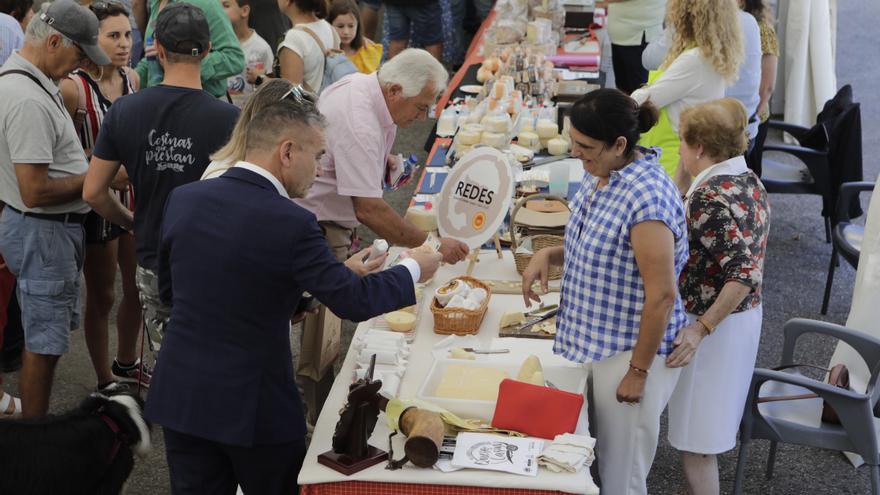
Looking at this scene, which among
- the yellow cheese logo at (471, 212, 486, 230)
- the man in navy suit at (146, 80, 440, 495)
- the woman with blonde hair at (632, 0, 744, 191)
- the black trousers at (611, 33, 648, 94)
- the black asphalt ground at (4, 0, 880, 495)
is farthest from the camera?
the black trousers at (611, 33, 648, 94)

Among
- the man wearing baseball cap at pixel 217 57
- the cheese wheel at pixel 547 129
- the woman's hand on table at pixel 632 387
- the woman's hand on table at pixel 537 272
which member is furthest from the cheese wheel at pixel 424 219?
the woman's hand on table at pixel 632 387

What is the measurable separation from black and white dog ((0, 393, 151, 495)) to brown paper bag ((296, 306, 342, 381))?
1.00 metres

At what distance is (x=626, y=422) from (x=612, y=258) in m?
0.51

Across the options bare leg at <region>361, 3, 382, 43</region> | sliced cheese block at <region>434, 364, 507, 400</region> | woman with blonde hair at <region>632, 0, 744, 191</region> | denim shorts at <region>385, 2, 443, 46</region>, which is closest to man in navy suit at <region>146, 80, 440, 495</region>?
sliced cheese block at <region>434, 364, 507, 400</region>

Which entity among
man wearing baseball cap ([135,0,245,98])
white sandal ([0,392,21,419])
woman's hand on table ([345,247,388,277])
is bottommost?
white sandal ([0,392,21,419])

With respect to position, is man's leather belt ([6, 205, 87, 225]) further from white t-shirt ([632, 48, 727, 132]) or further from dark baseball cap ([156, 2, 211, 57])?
white t-shirt ([632, 48, 727, 132])

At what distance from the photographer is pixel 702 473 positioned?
3.19 m

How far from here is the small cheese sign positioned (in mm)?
3385

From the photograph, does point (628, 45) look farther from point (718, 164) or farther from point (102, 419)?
point (102, 419)

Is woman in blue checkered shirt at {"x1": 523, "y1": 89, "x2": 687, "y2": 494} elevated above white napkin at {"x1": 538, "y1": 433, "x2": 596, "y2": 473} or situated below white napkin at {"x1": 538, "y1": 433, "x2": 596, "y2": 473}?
above

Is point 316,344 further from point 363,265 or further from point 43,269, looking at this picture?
point 43,269

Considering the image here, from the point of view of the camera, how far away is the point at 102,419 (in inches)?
101

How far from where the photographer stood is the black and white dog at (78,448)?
245cm

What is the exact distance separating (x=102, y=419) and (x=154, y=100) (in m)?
1.13
